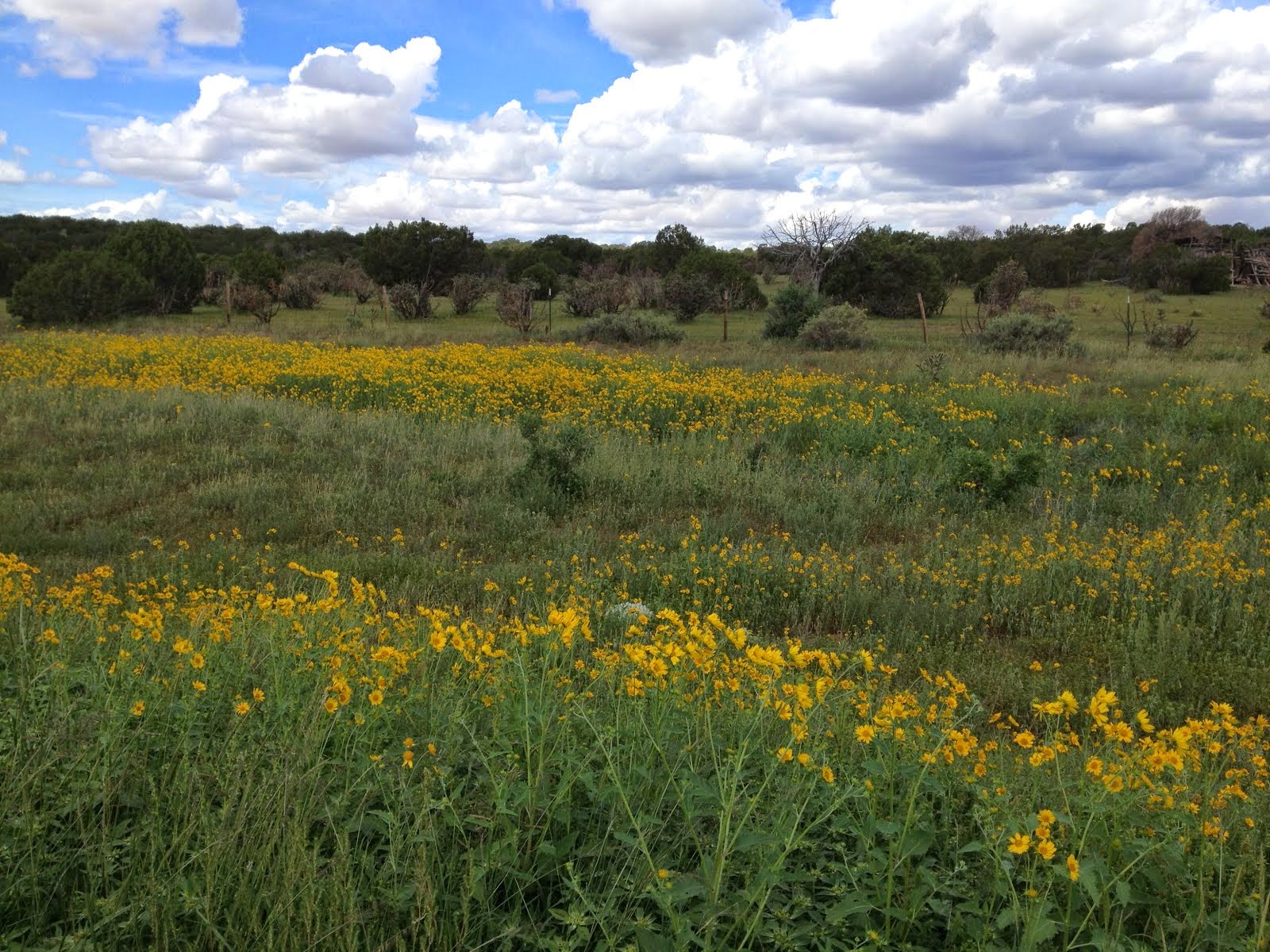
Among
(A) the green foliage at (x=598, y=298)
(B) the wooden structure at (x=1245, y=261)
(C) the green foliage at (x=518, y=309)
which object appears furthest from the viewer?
(B) the wooden structure at (x=1245, y=261)

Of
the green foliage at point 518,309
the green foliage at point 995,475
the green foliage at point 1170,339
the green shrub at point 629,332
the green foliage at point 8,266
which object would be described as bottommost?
the green foliage at point 995,475

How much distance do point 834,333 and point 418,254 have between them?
21745 mm

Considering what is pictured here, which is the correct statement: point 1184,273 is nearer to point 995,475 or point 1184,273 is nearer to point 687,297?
point 687,297

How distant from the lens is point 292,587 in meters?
5.69

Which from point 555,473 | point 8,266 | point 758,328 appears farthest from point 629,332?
point 8,266

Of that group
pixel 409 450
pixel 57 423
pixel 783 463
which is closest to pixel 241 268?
pixel 57 423

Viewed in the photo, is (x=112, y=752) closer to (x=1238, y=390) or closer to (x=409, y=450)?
(x=409, y=450)

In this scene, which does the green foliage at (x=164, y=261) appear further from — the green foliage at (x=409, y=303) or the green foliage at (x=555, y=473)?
the green foliage at (x=555, y=473)

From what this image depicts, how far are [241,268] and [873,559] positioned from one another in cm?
3200

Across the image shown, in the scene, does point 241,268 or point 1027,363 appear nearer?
point 1027,363

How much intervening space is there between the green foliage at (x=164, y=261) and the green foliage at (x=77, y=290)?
1194 millimetres

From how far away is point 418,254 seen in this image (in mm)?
36969

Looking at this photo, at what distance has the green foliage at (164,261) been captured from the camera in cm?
2923

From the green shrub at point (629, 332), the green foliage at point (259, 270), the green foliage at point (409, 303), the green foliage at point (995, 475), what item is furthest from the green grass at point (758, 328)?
the green foliage at point (995, 475)
